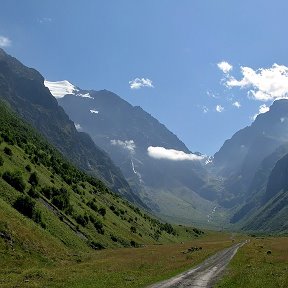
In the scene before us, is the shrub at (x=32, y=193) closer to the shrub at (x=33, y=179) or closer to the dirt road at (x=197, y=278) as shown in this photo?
the shrub at (x=33, y=179)

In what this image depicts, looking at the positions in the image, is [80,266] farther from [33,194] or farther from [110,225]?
[110,225]

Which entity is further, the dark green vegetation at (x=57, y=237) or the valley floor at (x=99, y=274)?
the dark green vegetation at (x=57, y=237)

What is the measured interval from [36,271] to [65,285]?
5.72 metres

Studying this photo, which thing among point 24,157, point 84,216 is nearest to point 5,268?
point 84,216

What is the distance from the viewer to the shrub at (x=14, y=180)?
68750 mm

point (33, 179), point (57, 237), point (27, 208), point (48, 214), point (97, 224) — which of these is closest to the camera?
point (27, 208)

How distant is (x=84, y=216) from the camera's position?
84500mm

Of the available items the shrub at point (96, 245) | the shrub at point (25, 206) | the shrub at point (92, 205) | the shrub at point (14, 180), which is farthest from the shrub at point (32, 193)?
the shrub at point (92, 205)

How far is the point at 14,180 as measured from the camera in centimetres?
6912

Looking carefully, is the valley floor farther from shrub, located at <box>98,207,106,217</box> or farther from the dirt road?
shrub, located at <box>98,207,106,217</box>

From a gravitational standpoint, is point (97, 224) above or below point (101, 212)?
below

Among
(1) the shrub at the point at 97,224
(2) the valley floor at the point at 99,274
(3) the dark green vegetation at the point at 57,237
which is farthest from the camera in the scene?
(1) the shrub at the point at 97,224

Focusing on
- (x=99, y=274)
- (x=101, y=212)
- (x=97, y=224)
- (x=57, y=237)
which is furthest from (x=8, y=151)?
(x=99, y=274)

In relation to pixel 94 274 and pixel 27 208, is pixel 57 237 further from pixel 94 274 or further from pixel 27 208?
pixel 94 274
